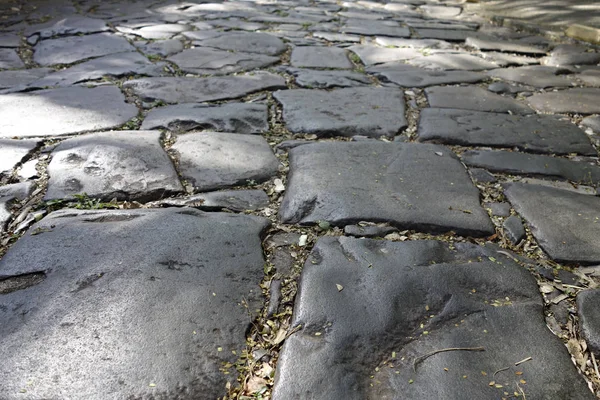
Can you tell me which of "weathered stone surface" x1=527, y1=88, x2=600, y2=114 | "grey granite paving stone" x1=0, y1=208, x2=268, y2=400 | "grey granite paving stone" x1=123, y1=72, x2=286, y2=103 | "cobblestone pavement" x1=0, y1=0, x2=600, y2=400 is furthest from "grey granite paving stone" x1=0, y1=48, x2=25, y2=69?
"weathered stone surface" x1=527, y1=88, x2=600, y2=114

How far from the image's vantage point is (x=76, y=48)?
3.29m

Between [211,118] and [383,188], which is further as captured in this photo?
[211,118]

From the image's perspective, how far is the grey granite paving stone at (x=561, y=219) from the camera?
1.42 m

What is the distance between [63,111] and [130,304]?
4.82ft

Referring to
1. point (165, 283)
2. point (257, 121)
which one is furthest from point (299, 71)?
point (165, 283)

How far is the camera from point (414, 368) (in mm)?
1020

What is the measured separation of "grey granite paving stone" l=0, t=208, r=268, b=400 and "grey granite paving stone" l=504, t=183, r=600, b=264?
0.86 m

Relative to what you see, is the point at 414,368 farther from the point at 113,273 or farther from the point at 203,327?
the point at 113,273

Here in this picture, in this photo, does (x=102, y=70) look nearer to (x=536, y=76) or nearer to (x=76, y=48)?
(x=76, y=48)

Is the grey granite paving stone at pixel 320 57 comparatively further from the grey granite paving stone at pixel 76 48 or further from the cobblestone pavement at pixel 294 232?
the grey granite paving stone at pixel 76 48

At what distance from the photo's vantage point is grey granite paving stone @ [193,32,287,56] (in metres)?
3.39

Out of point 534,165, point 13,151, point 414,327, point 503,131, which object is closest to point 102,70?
point 13,151

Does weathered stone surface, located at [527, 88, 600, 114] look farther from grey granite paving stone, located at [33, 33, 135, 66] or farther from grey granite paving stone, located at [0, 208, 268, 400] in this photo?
grey granite paving stone, located at [33, 33, 135, 66]

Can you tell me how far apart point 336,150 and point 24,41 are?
2.76m
